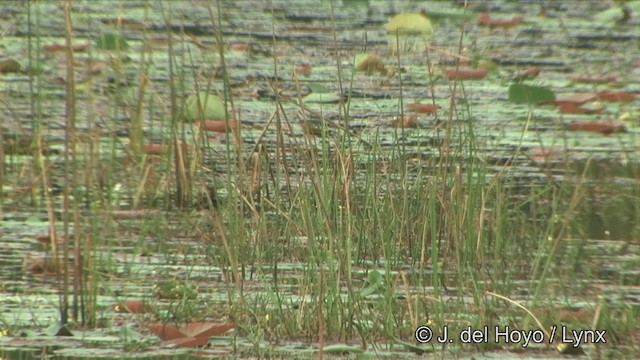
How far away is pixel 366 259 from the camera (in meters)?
3.79

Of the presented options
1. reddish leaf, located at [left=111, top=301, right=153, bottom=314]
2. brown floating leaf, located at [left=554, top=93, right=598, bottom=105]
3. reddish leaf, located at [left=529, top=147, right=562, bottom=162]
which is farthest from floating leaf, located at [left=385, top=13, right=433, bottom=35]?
reddish leaf, located at [left=111, top=301, right=153, bottom=314]

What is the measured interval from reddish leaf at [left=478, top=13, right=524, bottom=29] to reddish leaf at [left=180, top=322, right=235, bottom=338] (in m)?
5.56

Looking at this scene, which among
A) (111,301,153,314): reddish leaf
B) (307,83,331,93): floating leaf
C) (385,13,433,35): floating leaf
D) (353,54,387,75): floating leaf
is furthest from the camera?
(385,13,433,35): floating leaf

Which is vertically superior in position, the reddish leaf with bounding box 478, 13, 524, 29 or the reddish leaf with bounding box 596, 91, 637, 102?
the reddish leaf with bounding box 478, 13, 524, 29

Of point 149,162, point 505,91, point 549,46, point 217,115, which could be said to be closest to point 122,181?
point 149,162

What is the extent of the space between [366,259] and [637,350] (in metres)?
0.95

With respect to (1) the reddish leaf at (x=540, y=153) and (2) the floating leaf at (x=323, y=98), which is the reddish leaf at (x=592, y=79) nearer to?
(2) the floating leaf at (x=323, y=98)

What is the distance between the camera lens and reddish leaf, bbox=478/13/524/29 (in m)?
8.30

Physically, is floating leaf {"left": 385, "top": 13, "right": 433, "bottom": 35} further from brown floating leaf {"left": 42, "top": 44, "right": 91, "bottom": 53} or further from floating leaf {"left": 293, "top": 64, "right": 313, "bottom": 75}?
brown floating leaf {"left": 42, "top": 44, "right": 91, "bottom": 53}

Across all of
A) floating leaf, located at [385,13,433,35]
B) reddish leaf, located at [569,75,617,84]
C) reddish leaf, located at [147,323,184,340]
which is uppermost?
floating leaf, located at [385,13,433,35]

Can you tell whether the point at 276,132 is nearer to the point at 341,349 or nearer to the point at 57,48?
the point at 341,349

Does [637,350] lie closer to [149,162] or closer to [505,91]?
[149,162]

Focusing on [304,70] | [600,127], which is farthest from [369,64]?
[600,127]

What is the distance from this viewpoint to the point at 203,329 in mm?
2941
